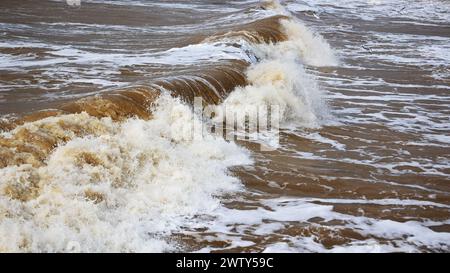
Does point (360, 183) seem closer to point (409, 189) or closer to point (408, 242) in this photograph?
point (409, 189)

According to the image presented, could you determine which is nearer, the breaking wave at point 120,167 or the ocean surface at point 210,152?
the breaking wave at point 120,167

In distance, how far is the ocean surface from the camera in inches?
201

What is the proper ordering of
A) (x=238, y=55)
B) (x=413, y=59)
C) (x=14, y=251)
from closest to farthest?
(x=14, y=251) → (x=238, y=55) → (x=413, y=59)

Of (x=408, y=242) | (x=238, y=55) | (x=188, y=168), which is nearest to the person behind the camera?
(x=408, y=242)

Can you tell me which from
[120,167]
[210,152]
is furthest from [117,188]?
[210,152]

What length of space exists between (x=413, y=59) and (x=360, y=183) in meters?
9.42

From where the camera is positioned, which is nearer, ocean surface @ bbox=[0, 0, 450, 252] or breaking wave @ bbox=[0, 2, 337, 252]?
breaking wave @ bbox=[0, 2, 337, 252]

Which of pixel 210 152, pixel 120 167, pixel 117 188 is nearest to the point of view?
pixel 117 188

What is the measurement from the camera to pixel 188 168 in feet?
21.3

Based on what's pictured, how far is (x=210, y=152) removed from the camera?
7.07 m

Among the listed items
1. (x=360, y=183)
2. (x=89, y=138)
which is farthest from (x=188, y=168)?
(x=360, y=183)

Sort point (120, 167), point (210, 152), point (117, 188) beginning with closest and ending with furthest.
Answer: point (117, 188) < point (120, 167) < point (210, 152)

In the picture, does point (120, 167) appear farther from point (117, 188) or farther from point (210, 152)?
point (210, 152)

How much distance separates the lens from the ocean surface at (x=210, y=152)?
5.11 m
